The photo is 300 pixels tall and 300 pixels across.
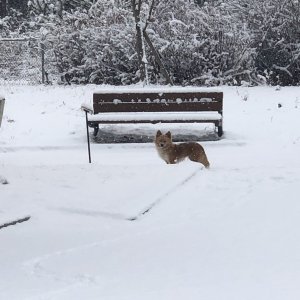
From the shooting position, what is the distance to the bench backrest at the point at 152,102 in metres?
10.8

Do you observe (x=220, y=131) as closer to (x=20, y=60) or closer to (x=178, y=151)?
(x=178, y=151)

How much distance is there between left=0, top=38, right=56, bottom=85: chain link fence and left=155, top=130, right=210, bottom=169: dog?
11118 millimetres

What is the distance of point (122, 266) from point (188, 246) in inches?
24.9

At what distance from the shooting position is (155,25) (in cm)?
1620

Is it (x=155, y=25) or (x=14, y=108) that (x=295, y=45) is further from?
(x=14, y=108)

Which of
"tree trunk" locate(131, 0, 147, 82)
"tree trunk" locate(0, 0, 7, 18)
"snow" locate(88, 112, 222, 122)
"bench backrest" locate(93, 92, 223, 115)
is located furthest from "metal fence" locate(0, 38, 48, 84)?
"tree trunk" locate(0, 0, 7, 18)

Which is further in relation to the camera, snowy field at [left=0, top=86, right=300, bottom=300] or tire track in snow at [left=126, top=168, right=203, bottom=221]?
tire track in snow at [left=126, top=168, right=203, bottom=221]

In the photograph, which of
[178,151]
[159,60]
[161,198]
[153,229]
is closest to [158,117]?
[178,151]

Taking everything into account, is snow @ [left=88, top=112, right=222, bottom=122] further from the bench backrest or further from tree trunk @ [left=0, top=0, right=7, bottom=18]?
tree trunk @ [left=0, top=0, right=7, bottom=18]

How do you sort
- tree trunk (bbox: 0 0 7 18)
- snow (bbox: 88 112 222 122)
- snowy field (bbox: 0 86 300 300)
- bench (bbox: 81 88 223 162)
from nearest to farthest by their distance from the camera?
snowy field (bbox: 0 86 300 300) < snow (bbox: 88 112 222 122) < bench (bbox: 81 88 223 162) < tree trunk (bbox: 0 0 7 18)

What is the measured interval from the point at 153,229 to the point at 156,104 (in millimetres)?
6296

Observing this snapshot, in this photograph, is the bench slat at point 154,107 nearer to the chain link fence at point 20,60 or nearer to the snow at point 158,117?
the snow at point 158,117

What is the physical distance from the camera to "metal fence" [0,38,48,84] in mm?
18817

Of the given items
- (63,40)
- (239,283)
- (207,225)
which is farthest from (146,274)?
(63,40)
